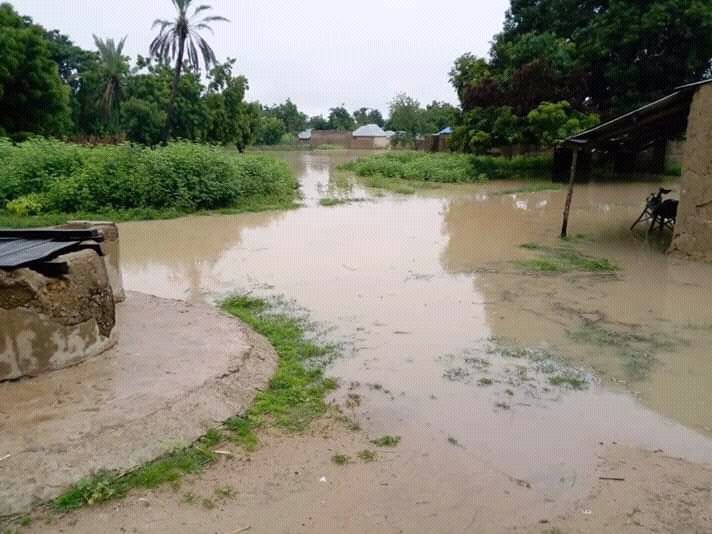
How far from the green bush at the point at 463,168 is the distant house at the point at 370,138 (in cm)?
3609

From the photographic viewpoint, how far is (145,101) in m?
36.1

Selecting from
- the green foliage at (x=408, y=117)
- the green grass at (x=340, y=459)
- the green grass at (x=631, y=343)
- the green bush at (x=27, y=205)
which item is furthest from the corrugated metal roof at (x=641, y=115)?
the green foliage at (x=408, y=117)

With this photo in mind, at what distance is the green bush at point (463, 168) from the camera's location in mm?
24781

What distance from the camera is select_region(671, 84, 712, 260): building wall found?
907cm

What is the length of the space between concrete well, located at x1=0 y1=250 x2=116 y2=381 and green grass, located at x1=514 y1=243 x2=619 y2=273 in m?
6.43

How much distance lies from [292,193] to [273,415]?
15268 mm

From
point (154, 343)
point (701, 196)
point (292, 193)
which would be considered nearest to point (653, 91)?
point (292, 193)

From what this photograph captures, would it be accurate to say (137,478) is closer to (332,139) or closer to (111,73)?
(111,73)

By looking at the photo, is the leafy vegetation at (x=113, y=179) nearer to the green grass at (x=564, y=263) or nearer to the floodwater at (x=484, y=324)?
the floodwater at (x=484, y=324)

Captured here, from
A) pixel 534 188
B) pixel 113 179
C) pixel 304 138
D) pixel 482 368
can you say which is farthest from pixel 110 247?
pixel 304 138

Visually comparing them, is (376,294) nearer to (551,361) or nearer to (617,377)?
(551,361)

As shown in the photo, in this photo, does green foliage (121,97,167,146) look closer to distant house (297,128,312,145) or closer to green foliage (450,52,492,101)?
green foliage (450,52,492,101)

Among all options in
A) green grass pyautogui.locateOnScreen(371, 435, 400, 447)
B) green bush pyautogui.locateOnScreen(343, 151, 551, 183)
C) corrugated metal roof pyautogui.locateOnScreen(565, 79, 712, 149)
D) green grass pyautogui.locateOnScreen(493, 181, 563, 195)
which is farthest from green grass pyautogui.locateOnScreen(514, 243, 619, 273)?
green bush pyautogui.locateOnScreen(343, 151, 551, 183)

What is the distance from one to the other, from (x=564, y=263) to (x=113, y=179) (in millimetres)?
10960
